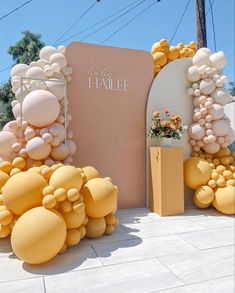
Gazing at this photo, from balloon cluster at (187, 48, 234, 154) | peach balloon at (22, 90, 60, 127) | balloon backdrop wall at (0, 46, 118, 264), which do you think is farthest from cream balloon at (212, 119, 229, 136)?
peach balloon at (22, 90, 60, 127)

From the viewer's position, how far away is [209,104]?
4.61m

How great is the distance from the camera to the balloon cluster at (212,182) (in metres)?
4.05

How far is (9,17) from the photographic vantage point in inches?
245

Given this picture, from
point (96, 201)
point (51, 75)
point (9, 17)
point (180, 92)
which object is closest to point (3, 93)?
point (9, 17)

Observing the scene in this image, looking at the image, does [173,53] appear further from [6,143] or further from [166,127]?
[6,143]

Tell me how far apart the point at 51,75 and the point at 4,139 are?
1235 millimetres

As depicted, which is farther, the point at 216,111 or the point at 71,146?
the point at 216,111

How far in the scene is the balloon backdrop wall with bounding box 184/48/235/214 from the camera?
171 inches

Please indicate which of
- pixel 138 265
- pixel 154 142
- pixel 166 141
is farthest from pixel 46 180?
pixel 154 142

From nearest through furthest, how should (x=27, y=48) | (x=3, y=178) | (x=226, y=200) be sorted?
1. (x=3, y=178)
2. (x=226, y=200)
3. (x=27, y=48)

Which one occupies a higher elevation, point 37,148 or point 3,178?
point 37,148

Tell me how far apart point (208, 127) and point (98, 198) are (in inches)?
107

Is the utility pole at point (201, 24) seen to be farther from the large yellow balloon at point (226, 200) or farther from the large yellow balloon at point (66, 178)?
the large yellow balloon at point (66, 178)

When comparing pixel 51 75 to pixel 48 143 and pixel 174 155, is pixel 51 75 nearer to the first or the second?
pixel 48 143
